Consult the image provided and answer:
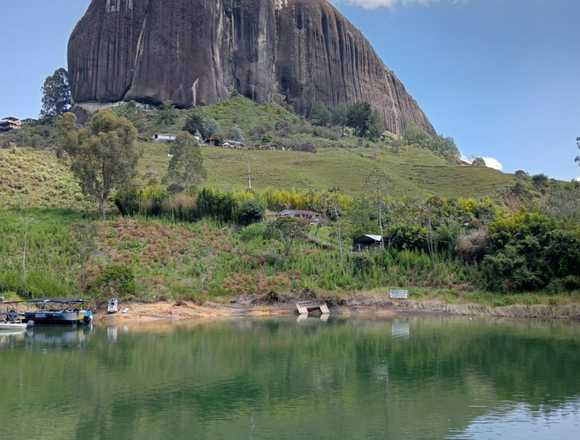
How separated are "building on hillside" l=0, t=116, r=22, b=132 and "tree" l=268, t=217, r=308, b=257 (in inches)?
3110

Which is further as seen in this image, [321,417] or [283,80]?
[283,80]

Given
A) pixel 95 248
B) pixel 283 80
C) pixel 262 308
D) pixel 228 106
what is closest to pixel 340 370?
pixel 262 308

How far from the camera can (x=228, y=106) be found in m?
110

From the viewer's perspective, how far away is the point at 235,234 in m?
51.5

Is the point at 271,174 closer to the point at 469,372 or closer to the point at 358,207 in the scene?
the point at 358,207

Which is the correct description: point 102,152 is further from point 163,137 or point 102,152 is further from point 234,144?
point 234,144

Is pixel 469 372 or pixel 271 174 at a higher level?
pixel 271 174

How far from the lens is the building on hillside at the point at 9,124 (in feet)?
375

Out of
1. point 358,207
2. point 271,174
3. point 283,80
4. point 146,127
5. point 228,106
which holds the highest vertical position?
point 283,80

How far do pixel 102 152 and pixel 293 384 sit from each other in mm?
34325

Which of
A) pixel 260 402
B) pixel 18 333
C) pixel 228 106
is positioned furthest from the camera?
pixel 228 106

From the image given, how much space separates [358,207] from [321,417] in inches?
1464

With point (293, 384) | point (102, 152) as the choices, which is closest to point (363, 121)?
point (102, 152)

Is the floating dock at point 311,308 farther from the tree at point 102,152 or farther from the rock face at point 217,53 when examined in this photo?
the rock face at point 217,53
